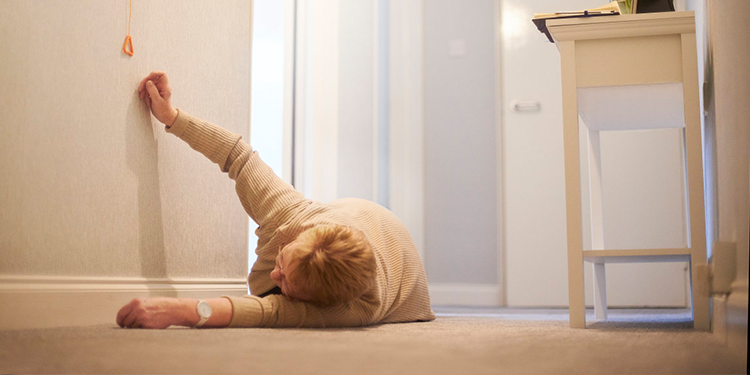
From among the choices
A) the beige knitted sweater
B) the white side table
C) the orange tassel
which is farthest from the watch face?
the white side table

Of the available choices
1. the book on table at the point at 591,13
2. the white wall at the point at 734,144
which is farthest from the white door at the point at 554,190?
the white wall at the point at 734,144

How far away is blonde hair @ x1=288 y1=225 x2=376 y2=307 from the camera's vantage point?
4.26ft

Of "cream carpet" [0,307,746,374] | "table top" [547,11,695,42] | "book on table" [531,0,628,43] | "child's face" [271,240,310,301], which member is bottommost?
"cream carpet" [0,307,746,374]

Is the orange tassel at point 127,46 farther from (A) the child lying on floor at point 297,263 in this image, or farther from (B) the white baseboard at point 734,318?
(B) the white baseboard at point 734,318

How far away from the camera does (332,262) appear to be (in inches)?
51.0

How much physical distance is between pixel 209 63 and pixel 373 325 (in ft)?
2.89

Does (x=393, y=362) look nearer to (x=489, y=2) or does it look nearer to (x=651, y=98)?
(x=651, y=98)

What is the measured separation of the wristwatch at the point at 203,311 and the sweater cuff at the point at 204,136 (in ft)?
1.66

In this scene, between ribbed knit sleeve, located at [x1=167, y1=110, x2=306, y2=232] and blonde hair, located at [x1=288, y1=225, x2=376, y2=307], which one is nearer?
blonde hair, located at [x1=288, y1=225, x2=376, y2=307]

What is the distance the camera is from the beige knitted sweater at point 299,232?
144cm

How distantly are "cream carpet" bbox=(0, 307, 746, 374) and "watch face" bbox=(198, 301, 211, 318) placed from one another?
2.0 inches

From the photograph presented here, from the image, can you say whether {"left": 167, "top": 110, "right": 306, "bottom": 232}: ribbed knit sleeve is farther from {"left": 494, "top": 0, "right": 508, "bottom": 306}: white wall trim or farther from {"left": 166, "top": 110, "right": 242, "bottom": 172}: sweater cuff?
{"left": 494, "top": 0, "right": 508, "bottom": 306}: white wall trim

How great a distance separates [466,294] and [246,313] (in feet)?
7.92

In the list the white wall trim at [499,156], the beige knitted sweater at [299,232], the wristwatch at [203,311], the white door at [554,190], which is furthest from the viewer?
the white wall trim at [499,156]
